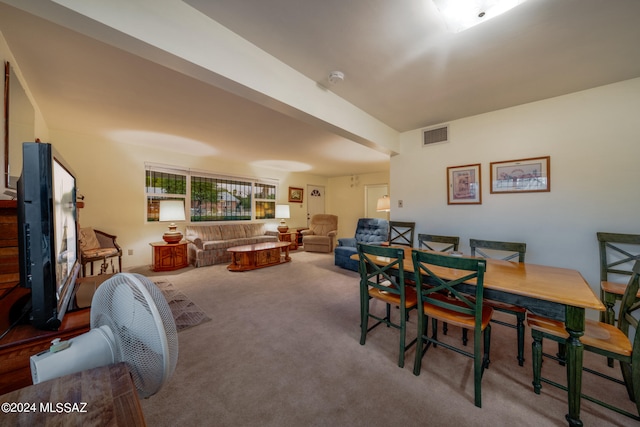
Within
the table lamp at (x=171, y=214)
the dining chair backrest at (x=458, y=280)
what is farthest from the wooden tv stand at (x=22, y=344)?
the table lamp at (x=171, y=214)

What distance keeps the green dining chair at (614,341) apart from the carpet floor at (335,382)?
0.53 feet

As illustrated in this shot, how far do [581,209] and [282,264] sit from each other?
440 centimetres

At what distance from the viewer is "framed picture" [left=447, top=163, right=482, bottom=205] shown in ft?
9.73

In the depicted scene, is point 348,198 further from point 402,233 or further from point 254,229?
point 402,233

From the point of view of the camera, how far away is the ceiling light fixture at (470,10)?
138cm

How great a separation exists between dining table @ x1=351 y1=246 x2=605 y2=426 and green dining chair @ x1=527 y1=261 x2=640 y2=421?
108mm

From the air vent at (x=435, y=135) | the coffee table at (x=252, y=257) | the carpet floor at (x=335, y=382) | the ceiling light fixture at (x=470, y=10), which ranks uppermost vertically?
the ceiling light fixture at (x=470, y=10)

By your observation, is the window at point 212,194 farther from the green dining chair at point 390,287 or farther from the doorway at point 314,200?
the green dining chair at point 390,287

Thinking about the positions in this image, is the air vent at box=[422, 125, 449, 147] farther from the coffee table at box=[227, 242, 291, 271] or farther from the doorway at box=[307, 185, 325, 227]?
the doorway at box=[307, 185, 325, 227]

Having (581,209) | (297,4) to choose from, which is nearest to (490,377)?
(581,209)

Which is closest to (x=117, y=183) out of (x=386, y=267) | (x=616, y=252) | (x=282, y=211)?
(x=282, y=211)

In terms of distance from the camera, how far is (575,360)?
1.26 meters

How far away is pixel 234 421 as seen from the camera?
4.27 ft

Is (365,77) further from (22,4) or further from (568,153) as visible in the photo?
(568,153)
